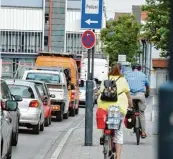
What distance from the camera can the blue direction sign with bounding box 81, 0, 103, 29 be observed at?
14.6 metres

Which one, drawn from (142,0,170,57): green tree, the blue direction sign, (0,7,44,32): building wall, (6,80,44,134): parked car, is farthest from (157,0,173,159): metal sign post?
(0,7,44,32): building wall

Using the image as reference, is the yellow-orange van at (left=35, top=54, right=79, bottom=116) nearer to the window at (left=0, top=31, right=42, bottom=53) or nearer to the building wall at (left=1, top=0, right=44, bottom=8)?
the window at (left=0, top=31, right=42, bottom=53)

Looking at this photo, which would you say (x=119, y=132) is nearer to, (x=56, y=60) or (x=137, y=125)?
(x=137, y=125)

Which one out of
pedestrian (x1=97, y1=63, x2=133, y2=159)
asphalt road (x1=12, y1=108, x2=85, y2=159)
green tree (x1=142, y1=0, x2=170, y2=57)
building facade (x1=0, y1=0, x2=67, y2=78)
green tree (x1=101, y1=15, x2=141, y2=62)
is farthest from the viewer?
green tree (x1=101, y1=15, x2=141, y2=62)

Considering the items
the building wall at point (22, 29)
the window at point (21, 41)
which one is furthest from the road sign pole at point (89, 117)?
the window at point (21, 41)

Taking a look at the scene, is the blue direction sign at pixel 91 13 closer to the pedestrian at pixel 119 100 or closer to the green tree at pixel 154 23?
the pedestrian at pixel 119 100

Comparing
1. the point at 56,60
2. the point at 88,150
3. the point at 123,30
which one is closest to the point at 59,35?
the point at 123,30

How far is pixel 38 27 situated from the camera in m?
76.4

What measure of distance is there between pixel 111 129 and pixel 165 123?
8287mm

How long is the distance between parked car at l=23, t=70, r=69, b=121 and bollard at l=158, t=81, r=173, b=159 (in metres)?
23.8

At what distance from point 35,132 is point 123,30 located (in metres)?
62.5

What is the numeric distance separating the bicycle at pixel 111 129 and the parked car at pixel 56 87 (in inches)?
603

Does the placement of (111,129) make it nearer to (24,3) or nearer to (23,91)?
(23,91)

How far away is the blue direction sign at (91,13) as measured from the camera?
14555 mm
